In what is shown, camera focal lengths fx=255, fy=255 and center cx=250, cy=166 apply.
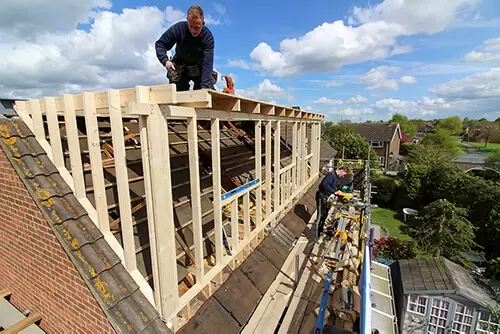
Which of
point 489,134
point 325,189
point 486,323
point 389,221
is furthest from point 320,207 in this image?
point 489,134

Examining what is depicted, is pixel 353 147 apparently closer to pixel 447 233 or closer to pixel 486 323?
pixel 447 233

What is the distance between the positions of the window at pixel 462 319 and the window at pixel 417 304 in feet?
3.42

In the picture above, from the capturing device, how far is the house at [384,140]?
3753cm

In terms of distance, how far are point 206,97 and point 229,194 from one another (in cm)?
158

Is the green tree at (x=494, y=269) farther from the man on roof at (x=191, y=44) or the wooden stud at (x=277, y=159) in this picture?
the man on roof at (x=191, y=44)

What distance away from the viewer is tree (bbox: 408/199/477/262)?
49.5 ft

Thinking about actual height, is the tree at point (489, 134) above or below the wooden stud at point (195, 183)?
below

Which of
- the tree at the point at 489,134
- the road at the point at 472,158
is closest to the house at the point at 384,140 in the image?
the road at the point at 472,158

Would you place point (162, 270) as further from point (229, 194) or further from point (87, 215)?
point (229, 194)

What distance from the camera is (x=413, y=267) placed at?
11078mm

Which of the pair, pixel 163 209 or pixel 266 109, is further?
pixel 266 109

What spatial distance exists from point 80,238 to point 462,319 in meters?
13.4

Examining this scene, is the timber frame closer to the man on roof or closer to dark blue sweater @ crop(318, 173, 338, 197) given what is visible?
the man on roof

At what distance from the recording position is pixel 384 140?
124 ft
